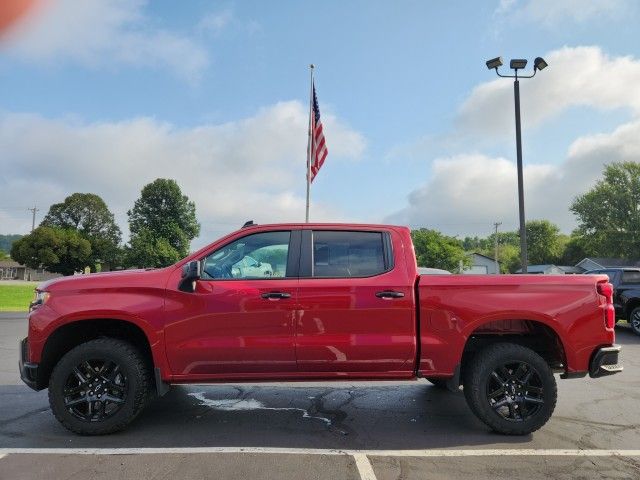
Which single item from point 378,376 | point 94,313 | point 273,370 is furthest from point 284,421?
point 94,313

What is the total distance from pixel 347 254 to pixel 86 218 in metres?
88.2

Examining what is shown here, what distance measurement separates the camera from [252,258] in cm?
494

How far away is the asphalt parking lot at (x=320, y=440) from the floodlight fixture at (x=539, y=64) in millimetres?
10603

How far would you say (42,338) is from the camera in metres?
4.68

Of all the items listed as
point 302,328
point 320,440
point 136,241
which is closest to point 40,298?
point 302,328

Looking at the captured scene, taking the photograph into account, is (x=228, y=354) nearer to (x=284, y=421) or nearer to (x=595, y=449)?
(x=284, y=421)

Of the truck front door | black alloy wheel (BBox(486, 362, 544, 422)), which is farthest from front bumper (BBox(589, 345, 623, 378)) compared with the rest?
the truck front door

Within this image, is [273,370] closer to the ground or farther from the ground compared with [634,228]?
closer to the ground

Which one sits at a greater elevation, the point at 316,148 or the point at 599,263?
the point at 316,148

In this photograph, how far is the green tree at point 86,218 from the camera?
274 ft

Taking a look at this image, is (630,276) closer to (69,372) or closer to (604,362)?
(604,362)

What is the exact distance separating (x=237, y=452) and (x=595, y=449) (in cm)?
303

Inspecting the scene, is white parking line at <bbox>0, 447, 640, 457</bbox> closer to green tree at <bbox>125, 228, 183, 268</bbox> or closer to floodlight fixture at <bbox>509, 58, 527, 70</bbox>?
floodlight fixture at <bbox>509, 58, 527, 70</bbox>

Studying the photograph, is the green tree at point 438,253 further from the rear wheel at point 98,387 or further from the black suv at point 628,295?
the rear wheel at point 98,387
